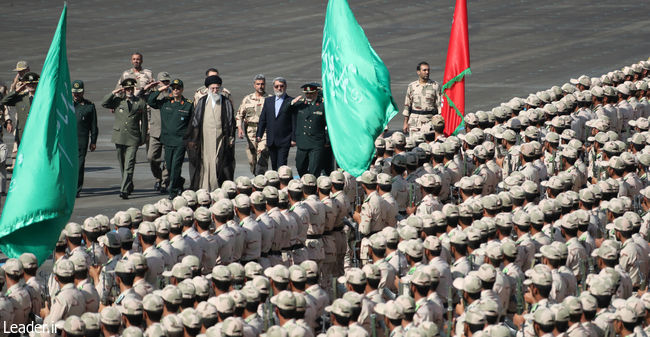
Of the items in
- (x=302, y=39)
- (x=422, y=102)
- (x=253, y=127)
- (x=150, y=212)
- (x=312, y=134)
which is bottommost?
(x=302, y=39)

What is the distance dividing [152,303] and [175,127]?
8.52 metres

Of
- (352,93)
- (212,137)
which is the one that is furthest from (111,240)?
(212,137)

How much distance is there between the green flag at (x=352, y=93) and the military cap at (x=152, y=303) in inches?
204

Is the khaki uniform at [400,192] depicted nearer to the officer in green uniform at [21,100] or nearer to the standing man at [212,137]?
the standing man at [212,137]

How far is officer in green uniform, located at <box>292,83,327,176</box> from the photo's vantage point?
59.1 feet

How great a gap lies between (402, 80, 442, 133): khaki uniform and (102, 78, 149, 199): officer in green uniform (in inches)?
172

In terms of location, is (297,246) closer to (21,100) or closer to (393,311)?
(393,311)

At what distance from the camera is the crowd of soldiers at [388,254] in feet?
32.8

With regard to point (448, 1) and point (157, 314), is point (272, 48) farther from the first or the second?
point (157, 314)

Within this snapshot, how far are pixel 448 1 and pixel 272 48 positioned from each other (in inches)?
371

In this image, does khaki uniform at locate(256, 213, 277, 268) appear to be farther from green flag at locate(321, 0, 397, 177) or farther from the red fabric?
the red fabric

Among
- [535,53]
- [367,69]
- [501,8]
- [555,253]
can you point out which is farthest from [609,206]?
[501,8]

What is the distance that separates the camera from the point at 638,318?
9.98 meters

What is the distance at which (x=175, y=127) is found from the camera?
60.0 ft
